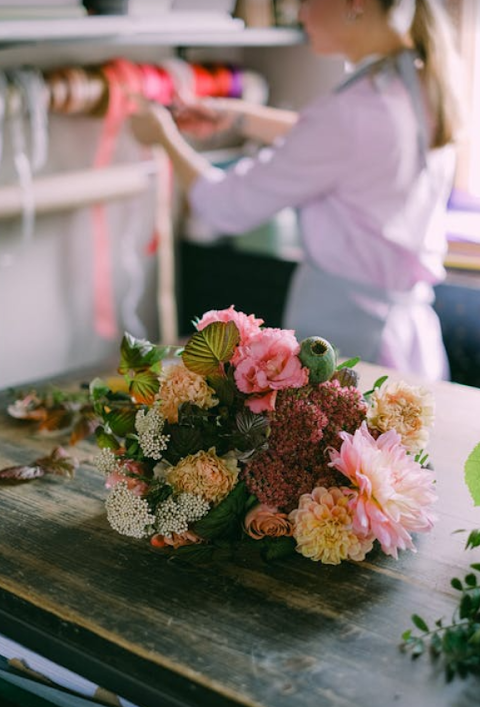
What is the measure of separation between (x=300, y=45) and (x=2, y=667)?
2.76 meters

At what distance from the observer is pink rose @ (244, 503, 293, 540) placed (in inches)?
46.4

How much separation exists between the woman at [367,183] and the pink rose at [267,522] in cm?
112

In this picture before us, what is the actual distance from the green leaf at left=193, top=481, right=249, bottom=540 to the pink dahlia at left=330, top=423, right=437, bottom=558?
0.13m

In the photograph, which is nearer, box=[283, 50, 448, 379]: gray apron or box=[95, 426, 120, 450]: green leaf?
box=[95, 426, 120, 450]: green leaf

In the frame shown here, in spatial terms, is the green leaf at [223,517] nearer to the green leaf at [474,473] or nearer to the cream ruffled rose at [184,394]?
the cream ruffled rose at [184,394]

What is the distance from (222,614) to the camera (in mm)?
1070

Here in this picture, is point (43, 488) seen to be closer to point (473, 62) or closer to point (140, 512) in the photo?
point (140, 512)

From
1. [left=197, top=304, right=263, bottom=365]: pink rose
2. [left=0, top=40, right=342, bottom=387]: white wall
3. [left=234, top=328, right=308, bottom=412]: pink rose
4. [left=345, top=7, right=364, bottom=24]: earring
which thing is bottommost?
[left=0, top=40, right=342, bottom=387]: white wall

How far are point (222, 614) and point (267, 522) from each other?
5.9 inches

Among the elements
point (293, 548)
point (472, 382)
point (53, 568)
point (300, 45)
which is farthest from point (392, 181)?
point (300, 45)

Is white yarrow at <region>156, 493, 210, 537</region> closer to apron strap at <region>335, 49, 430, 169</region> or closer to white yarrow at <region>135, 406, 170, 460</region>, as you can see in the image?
white yarrow at <region>135, 406, 170, 460</region>

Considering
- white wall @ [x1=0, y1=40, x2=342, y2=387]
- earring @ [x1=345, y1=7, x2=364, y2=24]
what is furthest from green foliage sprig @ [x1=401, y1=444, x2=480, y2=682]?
white wall @ [x1=0, y1=40, x2=342, y2=387]

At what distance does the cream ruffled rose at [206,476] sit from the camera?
3.84 feet

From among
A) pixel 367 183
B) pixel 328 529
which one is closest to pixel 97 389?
pixel 328 529
